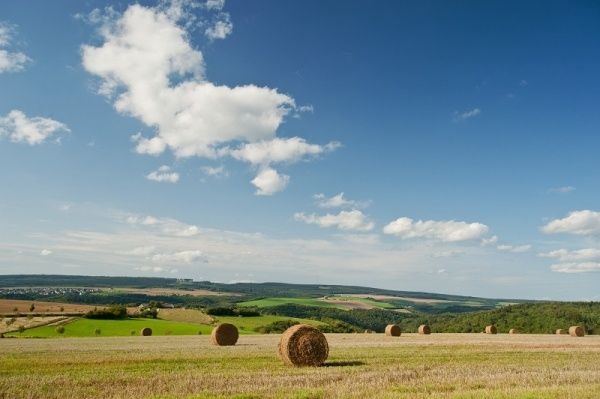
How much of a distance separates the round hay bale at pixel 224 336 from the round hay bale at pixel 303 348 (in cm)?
1604

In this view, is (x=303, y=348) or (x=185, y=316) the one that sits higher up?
(x=303, y=348)

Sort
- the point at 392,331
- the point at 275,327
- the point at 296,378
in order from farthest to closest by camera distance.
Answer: the point at 275,327 → the point at 392,331 → the point at 296,378

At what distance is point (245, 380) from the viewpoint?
16.3 m

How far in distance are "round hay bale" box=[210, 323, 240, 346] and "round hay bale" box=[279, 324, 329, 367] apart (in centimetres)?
1604

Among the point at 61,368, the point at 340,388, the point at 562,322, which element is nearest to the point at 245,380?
the point at 340,388

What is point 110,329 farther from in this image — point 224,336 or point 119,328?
point 224,336

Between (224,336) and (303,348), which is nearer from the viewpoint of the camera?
(303,348)

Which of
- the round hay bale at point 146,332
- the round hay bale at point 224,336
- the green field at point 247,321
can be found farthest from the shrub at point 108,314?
the round hay bale at point 224,336

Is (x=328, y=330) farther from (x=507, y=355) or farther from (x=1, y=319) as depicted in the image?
(x=507, y=355)

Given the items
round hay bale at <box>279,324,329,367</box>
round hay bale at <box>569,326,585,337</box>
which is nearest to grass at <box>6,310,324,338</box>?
round hay bale at <box>279,324,329,367</box>

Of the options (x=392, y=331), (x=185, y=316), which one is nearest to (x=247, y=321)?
Answer: (x=185, y=316)

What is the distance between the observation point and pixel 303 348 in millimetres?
23266

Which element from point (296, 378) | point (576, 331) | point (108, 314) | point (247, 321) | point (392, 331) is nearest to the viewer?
point (296, 378)

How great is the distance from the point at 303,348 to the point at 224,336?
1725 centimetres
